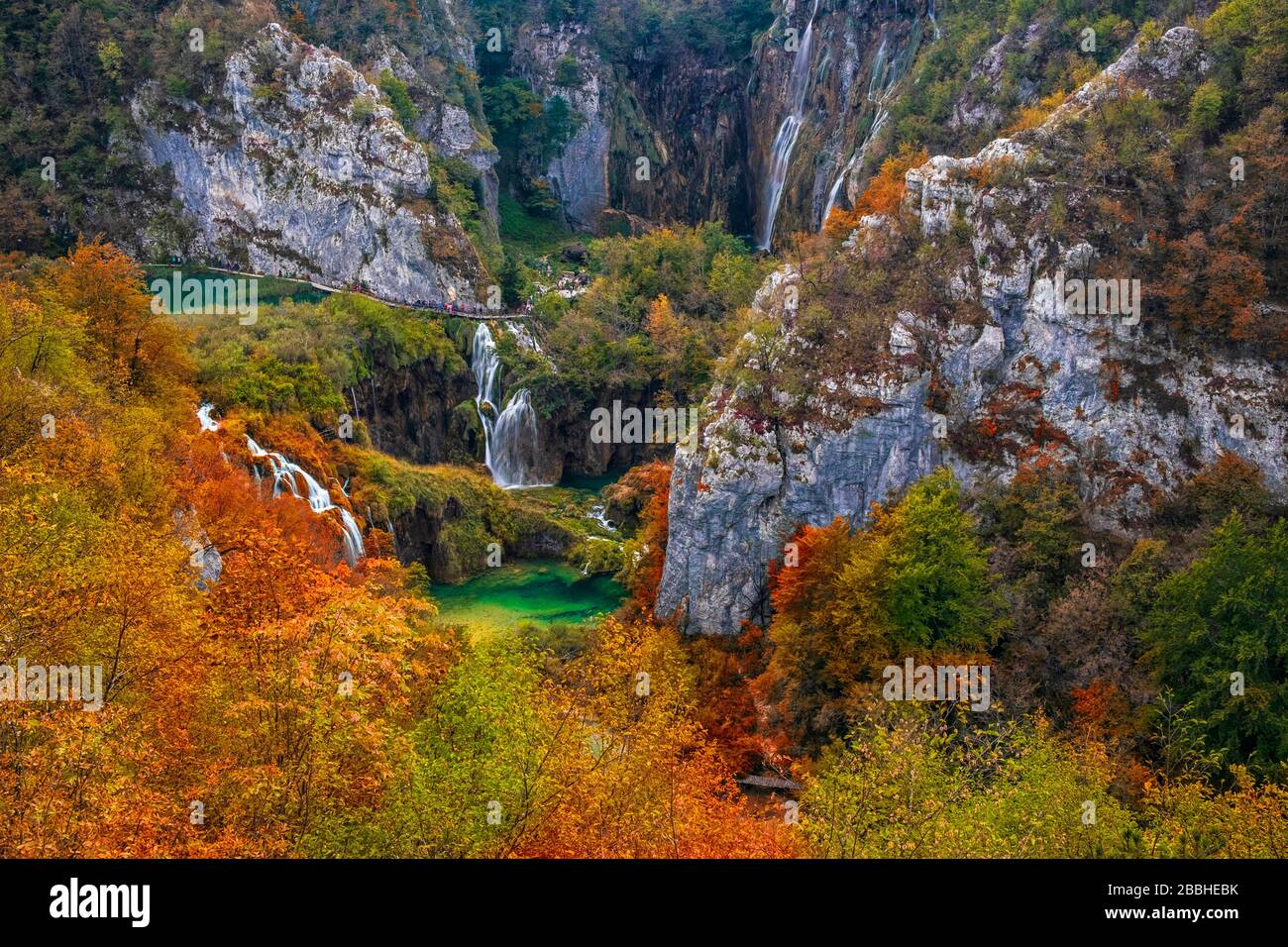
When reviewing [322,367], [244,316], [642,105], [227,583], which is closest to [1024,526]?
[227,583]

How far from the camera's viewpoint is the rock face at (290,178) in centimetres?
6406

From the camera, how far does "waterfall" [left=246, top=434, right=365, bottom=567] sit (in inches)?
1453

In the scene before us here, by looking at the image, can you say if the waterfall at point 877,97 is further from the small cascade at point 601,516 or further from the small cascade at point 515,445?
the small cascade at point 601,516

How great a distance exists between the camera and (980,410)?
35.3m

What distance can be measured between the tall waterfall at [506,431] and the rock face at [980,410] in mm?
21642

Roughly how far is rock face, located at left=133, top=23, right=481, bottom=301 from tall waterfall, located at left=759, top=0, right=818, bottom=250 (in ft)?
94.8

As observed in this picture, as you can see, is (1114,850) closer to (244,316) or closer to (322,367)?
(322,367)

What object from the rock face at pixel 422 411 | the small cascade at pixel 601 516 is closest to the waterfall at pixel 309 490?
the rock face at pixel 422 411

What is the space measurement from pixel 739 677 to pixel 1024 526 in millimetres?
11238

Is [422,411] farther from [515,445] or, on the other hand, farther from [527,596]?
[527,596]

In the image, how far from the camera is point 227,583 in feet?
73.2

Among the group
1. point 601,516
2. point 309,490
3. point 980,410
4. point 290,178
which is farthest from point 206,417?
point 290,178

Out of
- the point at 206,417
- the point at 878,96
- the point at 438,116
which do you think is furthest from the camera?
the point at 438,116

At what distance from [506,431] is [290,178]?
24.5 metres
